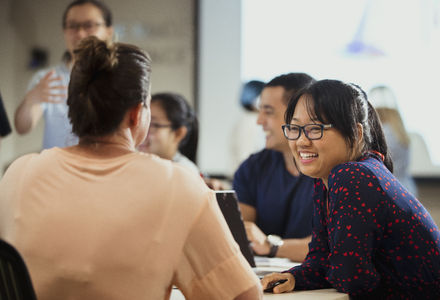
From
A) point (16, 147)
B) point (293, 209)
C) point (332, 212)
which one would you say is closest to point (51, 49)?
point (16, 147)

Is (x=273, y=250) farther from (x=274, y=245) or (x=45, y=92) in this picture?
(x=45, y=92)

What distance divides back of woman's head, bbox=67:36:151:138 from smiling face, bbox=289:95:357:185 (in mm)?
584

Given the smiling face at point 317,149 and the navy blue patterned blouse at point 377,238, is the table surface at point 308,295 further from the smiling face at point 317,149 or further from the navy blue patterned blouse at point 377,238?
the smiling face at point 317,149

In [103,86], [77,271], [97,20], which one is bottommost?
[77,271]

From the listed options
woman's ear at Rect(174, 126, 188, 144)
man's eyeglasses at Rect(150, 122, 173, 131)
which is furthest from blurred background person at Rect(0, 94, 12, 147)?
woman's ear at Rect(174, 126, 188, 144)

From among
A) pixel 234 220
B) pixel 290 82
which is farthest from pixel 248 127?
pixel 234 220

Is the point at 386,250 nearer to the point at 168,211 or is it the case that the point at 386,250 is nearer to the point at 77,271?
the point at 168,211

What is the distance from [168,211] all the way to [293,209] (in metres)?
1.30

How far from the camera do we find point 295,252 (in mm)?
2131

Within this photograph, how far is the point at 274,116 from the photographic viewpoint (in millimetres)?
2457

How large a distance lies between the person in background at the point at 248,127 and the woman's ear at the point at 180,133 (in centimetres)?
136

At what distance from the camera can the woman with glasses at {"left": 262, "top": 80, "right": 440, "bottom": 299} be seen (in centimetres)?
144

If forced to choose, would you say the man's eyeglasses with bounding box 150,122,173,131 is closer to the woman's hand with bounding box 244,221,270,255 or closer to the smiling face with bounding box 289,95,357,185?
the woman's hand with bounding box 244,221,270,255

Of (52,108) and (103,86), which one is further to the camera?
(52,108)
